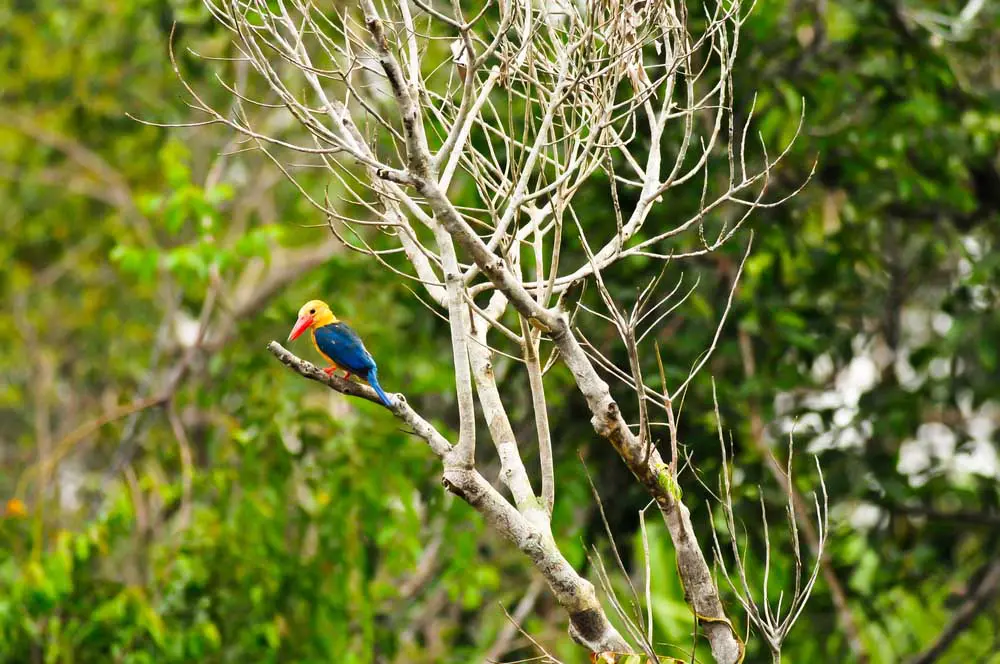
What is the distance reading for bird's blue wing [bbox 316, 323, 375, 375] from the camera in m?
4.66

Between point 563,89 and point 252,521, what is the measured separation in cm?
395

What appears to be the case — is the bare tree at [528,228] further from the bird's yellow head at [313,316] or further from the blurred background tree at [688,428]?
the blurred background tree at [688,428]

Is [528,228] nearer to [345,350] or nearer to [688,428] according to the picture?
[345,350]

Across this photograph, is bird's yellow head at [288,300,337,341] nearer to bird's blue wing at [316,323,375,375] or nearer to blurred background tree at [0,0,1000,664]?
bird's blue wing at [316,323,375,375]

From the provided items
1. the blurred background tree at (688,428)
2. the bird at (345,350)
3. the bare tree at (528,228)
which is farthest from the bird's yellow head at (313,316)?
the blurred background tree at (688,428)

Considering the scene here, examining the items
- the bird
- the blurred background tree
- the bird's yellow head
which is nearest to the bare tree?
the bird

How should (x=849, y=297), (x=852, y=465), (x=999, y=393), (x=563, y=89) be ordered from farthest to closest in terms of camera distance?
(x=849, y=297) < (x=999, y=393) < (x=852, y=465) < (x=563, y=89)

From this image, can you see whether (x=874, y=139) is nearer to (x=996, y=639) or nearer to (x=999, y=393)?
(x=999, y=393)

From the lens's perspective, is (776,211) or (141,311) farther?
(141,311)

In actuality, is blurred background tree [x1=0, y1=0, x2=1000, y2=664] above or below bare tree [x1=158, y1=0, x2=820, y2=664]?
below

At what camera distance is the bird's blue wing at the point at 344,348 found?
15.3 ft

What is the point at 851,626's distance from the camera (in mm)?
6965

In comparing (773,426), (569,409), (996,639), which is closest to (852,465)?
(773,426)

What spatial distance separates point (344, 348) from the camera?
15.6ft
